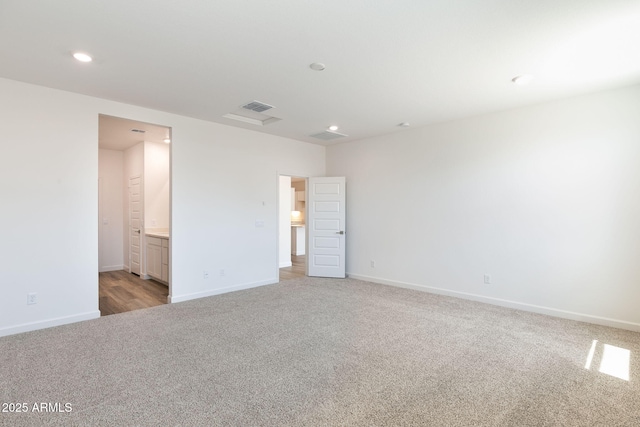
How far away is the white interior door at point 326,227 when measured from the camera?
6543 mm

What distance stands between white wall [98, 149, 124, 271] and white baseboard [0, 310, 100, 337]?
147 inches

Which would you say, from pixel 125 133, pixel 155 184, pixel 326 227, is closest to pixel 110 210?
pixel 155 184

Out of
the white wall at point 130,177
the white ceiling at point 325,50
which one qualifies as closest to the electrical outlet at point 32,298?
the white ceiling at point 325,50

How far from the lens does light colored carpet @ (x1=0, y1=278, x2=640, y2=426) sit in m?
2.10

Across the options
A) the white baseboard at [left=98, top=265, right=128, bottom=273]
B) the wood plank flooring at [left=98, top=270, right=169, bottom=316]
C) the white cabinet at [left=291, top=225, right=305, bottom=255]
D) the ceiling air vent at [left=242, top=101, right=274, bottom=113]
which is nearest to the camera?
the ceiling air vent at [left=242, top=101, right=274, bottom=113]

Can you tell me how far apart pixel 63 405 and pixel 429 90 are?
4.46 meters

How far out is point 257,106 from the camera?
4.43 metres

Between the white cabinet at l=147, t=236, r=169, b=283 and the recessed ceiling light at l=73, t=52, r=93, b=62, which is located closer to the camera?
the recessed ceiling light at l=73, t=52, r=93, b=62

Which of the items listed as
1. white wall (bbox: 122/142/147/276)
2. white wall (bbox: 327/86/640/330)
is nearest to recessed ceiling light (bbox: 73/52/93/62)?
white wall (bbox: 122/142/147/276)

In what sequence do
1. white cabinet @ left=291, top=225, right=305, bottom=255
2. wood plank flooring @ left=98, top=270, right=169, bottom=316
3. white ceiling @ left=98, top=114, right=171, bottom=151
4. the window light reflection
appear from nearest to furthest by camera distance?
the window light reflection < wood plank flooring @ left=98, top=270, right=169, bottom=316 < white ceiling @ left=98, top=114, right=171, bottom=151 < white cabinet @ left=291, top=225, right=305, bottom=255

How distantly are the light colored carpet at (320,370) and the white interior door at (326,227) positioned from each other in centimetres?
230

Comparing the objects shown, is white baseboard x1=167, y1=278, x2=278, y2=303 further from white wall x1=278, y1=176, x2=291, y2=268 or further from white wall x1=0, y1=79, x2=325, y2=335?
white wall x1=278, y1=176, x2=291, y2=268

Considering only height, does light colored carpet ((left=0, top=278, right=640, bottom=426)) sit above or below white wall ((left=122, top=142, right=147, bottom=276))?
below

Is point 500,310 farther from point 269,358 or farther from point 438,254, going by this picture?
point 269,358
